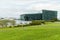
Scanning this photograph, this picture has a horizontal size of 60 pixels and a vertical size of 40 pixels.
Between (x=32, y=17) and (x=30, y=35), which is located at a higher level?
(x=30, y=35)

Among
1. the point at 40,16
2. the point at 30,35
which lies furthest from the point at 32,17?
the point at 30,35

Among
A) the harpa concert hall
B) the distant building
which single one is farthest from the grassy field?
the distant building

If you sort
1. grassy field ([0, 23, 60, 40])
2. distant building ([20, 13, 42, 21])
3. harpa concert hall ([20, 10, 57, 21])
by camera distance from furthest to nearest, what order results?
distant building ([20, 13, 42, 21]) < harpa concert hall ([20, 10, 57, 21]) < grassy field ([0, 23, 60, 40])

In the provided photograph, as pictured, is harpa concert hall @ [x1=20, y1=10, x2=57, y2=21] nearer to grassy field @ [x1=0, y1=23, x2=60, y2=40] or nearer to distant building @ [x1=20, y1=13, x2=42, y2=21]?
distant building @ [x1=20, y1=13, x2=42, y2=21]

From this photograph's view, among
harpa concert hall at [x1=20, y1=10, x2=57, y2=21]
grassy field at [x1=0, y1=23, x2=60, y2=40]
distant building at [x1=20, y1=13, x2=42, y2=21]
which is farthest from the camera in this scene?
distant building at [x1=20, y1=13, x2=42, y2=21]

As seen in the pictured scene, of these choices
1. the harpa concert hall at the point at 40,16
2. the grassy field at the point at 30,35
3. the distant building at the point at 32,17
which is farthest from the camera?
the distant building at the point at 32,17

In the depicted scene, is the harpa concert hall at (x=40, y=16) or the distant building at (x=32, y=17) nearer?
the harpa concert hall at (x=40, y=16)

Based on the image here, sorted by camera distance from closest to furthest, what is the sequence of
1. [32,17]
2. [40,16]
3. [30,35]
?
1. [30,35]
2. [40,16]
3. [32,17]

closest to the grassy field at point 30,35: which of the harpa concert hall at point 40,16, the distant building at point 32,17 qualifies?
the harpa concert hall at point 40,16

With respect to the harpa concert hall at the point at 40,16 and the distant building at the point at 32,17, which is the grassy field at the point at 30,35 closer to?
the harpa concert hall at the point at 40,16

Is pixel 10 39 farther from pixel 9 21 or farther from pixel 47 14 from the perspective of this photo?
pixel 47 14

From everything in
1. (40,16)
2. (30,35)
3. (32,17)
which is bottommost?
(32,17)

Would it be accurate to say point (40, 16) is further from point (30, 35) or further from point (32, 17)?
point (30, 35)

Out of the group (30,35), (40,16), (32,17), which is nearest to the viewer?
(30,35)
